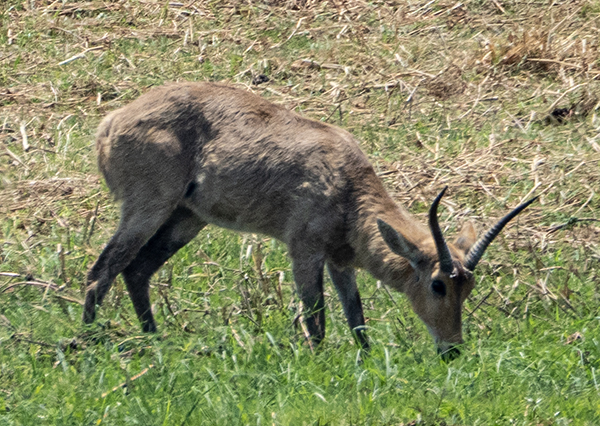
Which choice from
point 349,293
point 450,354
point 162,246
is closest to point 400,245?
point 349,293

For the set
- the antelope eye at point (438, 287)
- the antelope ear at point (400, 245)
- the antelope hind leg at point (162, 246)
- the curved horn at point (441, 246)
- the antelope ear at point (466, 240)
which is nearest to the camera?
the curved horn at point (441, 246)

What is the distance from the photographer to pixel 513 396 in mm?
5371

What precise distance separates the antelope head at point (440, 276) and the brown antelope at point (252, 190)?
22 mm

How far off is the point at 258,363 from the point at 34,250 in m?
3.39

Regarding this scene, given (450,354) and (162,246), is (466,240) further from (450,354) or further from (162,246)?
(162,246)

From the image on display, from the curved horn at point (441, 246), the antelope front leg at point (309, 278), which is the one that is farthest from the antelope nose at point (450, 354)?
the antelope front leg at point (309, 278)

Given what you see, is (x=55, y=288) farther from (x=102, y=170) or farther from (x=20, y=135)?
(x=20, y=135)

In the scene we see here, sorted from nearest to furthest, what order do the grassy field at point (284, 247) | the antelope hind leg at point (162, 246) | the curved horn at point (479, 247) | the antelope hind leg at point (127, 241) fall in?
the grassy field at point (284, 247) < the curved horn at point (479, 247) < the antelope hind leg at point (127, 241) < the antelope hind leg at point (162, 246)

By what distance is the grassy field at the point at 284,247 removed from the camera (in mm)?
5383

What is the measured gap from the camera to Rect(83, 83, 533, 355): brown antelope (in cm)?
709

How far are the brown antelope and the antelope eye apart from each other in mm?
210

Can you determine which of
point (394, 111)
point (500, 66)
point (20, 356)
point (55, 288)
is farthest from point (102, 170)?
point (500, 66)

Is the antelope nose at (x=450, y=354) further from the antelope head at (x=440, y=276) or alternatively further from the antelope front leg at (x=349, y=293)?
the antelope front leg at (x=349, y=293)

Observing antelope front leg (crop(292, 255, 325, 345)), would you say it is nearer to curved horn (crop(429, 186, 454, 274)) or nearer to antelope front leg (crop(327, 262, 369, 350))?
antelope front leg (crop(327, 262, 369, 350))
